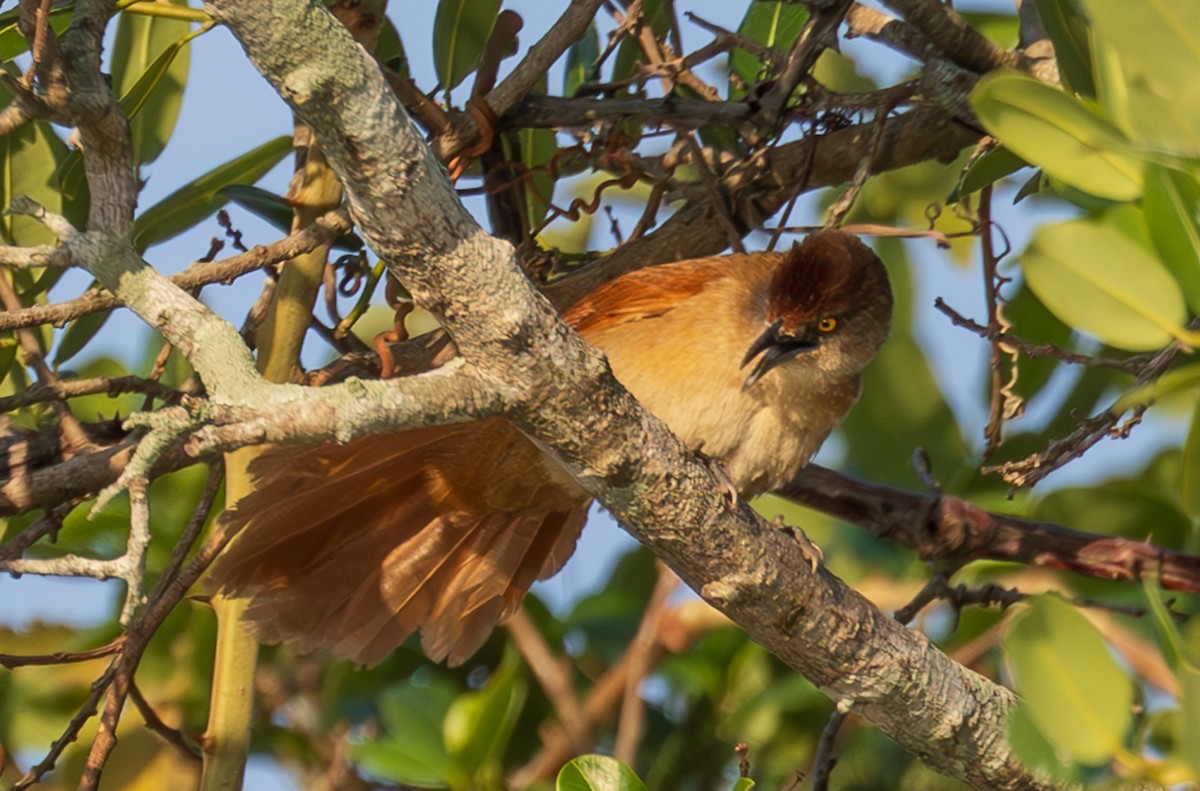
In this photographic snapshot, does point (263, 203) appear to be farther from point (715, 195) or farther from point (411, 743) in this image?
point (411, 743)

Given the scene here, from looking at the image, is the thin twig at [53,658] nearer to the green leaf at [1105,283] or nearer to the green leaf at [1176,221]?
the green leaf at [1105,283]

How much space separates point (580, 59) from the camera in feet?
13.7

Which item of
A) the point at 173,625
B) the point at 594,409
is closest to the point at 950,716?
the point at 594,409

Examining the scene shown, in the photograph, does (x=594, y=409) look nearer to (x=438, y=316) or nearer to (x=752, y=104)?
(x=438, y=316)

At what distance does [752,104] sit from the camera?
145 inches

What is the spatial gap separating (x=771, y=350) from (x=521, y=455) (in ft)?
2.26

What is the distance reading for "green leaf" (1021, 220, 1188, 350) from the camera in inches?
66.9

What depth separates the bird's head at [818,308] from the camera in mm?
3721

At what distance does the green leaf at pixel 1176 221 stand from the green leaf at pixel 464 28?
85.4 inches

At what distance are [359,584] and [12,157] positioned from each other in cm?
137

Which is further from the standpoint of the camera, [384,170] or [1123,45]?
[384,170]

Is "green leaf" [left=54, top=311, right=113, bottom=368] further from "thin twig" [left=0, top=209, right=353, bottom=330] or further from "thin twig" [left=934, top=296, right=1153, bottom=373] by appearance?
"thin twig" [left=934, top=296, right=1153, bottom=373]

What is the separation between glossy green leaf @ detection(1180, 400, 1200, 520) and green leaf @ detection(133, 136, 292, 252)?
2276 mm

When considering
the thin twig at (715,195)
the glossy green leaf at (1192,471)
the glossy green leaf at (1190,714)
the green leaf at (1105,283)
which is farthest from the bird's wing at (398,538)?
the glossy green leaf at (1190,714)
